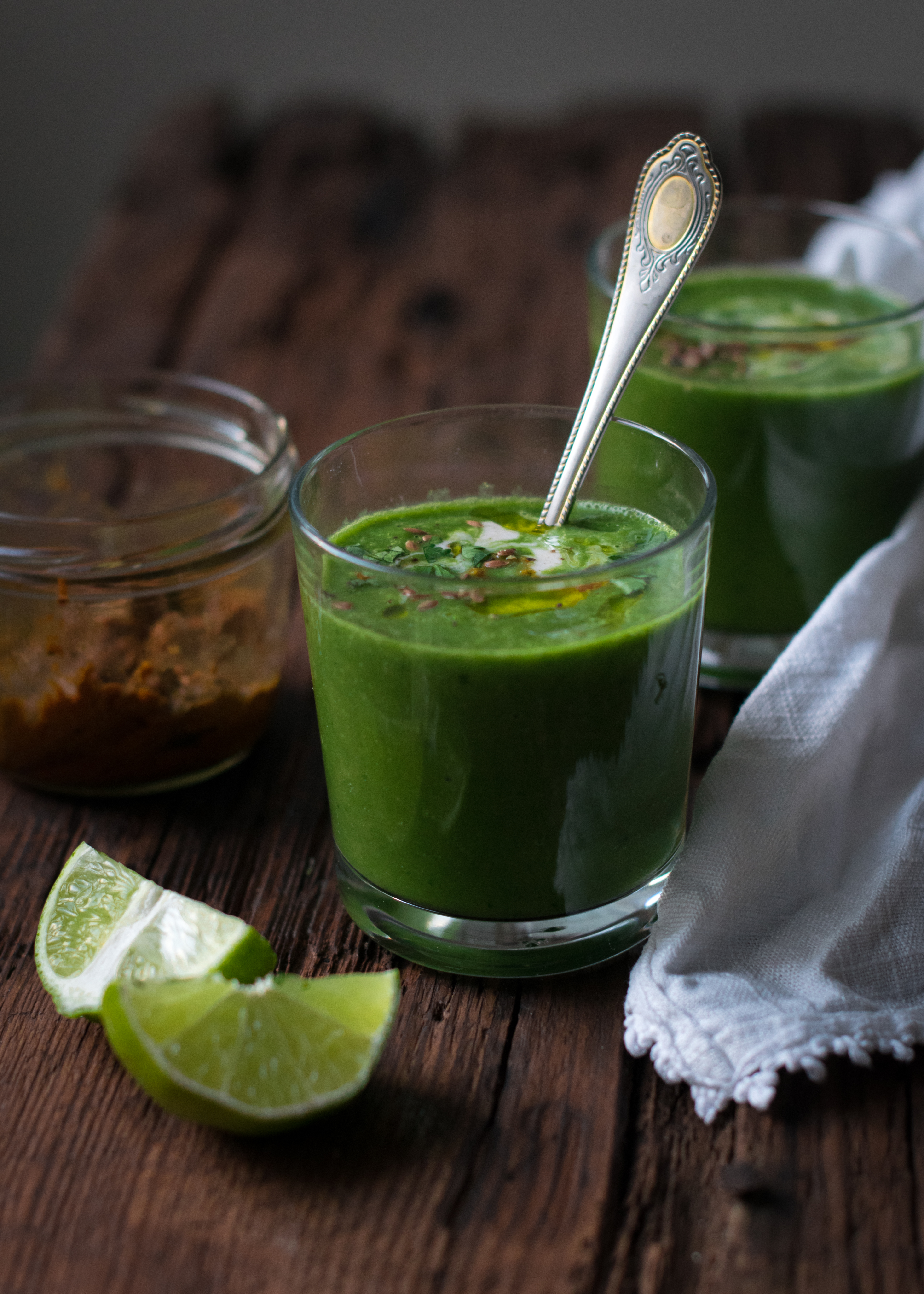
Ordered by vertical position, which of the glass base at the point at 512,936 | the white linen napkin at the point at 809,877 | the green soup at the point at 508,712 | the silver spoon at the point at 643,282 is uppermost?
the silver spoon at the point at 643,282

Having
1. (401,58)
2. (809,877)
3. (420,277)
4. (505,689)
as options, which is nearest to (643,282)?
(505,689)

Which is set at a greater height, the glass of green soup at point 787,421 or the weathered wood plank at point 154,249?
the glass of green soup at point 787,421

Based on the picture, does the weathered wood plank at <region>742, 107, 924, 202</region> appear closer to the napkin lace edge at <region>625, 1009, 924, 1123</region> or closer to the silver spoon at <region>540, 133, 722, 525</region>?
the silver spoon at <region>540, 133, 722, 525</region>

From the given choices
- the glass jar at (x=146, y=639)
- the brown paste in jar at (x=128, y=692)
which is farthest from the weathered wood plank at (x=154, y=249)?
the brown paste in jar at (x=128, y=692)

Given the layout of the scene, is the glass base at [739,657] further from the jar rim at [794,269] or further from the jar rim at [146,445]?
the jar rim at [146,445]

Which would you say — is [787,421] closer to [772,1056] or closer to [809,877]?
[809,877]

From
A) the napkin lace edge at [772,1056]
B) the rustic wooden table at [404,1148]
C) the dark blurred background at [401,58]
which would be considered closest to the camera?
the rustic wooden table at [404,1148]

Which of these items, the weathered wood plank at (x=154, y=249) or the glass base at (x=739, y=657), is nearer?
the glass base at (x=739, y=657)

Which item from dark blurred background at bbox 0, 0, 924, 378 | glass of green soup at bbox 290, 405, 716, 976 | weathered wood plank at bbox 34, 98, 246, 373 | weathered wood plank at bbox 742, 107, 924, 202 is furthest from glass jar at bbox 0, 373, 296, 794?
dark blurred background at bbox 0, 0, 924, 378
